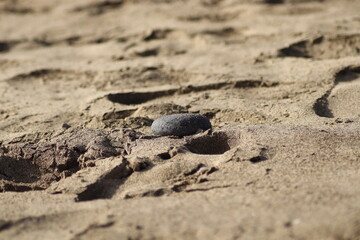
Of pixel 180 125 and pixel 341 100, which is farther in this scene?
pixel 341 100

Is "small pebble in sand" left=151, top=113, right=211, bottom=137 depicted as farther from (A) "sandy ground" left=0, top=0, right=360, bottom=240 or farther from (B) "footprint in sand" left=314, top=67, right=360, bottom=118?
(B) "footprint in sand" left=314, top=67, right=360, bottom=118

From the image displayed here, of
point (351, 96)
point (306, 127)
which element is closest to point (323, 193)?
point (306, 127)

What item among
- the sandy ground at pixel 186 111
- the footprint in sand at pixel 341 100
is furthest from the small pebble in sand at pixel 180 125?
the footprint in sand at pixel 341 100

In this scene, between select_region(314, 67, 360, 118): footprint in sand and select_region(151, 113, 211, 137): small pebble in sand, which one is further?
select_region(314, 67, 360, 118): footprint in sand

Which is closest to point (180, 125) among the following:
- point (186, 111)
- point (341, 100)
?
point (186, 111)

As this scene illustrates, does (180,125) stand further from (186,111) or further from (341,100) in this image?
(341,100)

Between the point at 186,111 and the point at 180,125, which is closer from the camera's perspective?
the point at 180,125

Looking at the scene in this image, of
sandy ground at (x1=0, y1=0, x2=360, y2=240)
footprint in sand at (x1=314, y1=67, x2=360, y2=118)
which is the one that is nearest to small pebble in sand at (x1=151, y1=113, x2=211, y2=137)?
sandy ground at (x1=0, y1=0, x2=360, y2=240)
